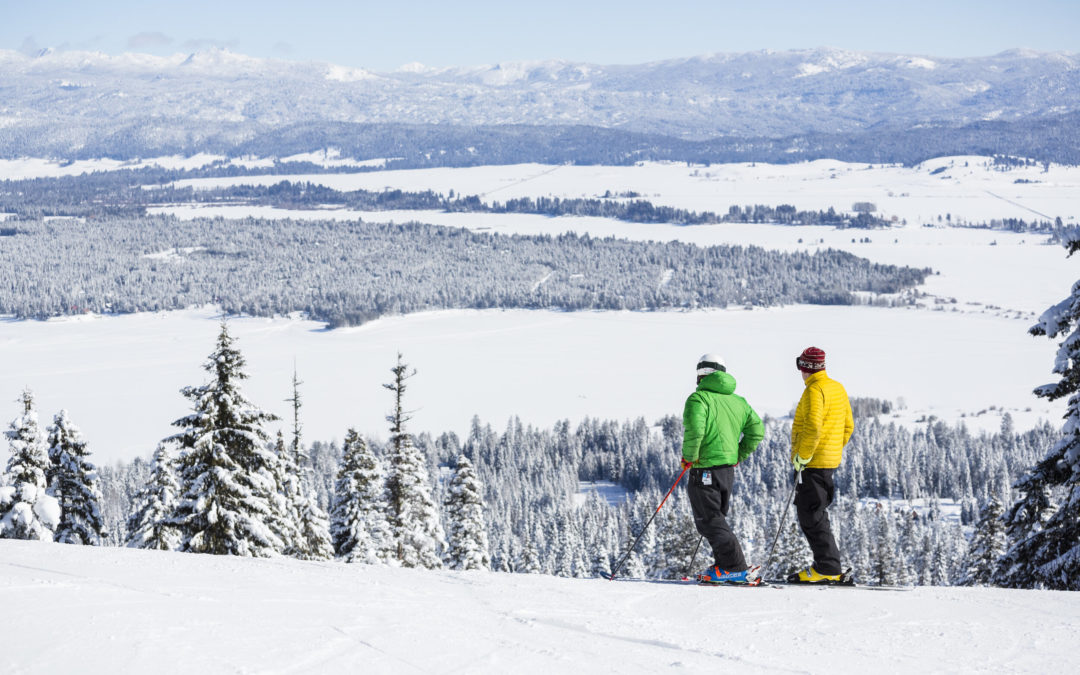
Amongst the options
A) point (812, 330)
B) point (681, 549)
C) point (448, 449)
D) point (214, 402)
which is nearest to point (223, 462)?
point (214, 402)

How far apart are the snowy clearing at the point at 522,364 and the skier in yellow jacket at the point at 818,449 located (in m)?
78.4

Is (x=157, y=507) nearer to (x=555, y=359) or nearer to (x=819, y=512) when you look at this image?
(x=819, y=512)

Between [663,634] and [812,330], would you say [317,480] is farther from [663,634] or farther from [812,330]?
[812,330]

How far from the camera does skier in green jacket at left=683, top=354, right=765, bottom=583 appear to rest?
913 centimetres

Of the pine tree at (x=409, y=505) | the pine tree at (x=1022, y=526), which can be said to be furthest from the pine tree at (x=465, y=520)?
the pine tree at (x=1022, y=526)

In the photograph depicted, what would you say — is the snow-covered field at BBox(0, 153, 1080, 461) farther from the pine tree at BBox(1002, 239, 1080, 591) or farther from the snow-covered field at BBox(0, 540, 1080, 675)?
the snow-covered field at BBox(0, 540, 1080, 675)

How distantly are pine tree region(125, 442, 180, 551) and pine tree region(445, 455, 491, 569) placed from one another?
24.9 feet

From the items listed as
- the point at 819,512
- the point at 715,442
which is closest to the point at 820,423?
the point at 819,512

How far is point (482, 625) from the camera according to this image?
7.74m

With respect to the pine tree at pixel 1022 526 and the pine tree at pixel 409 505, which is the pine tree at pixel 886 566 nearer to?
the pine tree at pixel 409 505

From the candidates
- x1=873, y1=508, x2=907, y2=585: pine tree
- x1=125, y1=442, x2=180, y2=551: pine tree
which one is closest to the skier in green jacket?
x1=125, y1=442, x2=180, y2=551: pine tree

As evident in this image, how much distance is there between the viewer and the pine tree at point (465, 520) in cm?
2686

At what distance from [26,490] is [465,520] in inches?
457

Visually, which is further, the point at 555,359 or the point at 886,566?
the point at 555,359
